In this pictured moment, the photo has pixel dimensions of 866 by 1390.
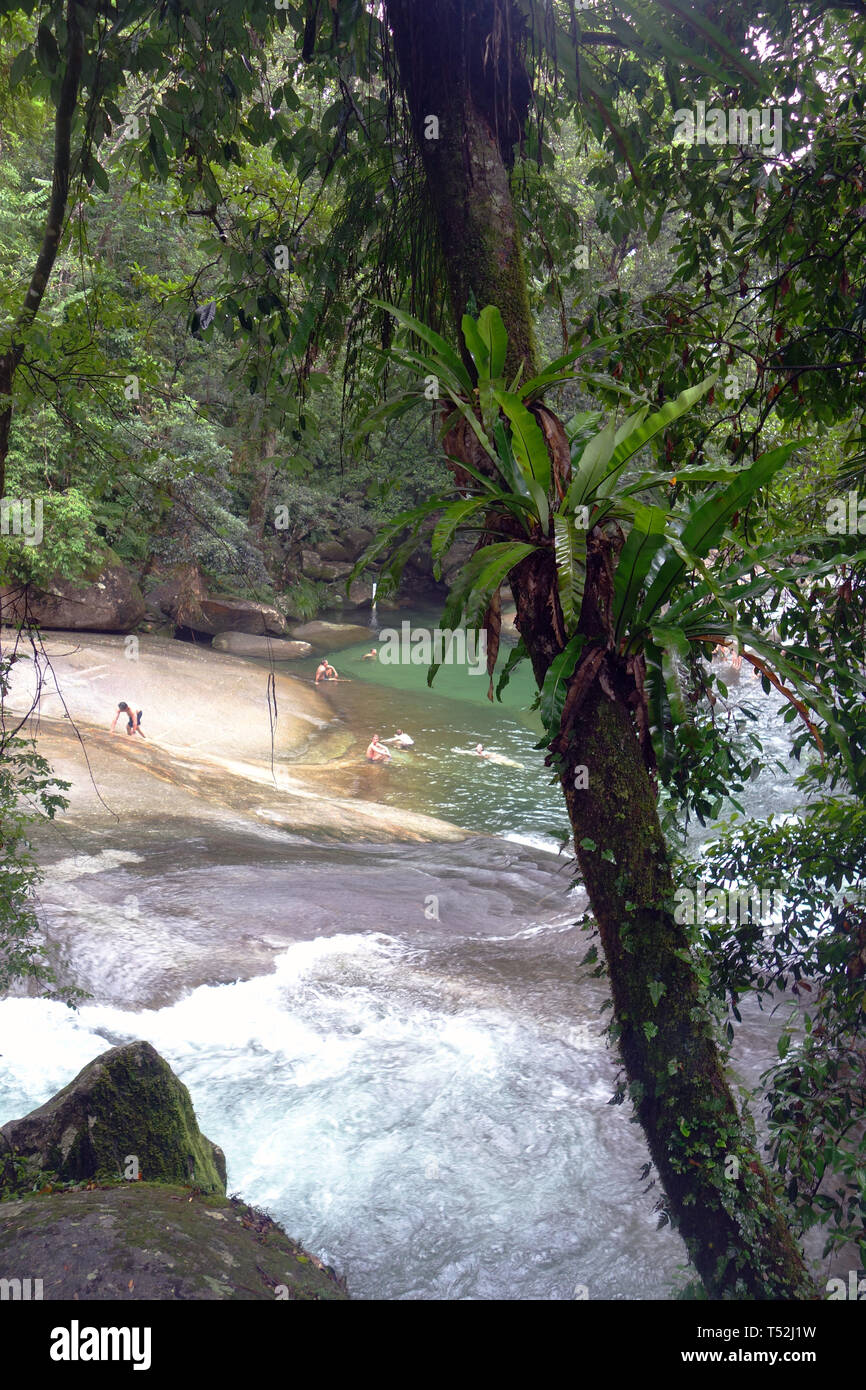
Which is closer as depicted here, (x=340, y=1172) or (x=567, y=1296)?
(x=567, y=1296)

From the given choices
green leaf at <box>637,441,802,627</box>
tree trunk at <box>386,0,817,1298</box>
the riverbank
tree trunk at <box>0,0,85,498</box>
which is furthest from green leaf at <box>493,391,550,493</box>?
the riverbank

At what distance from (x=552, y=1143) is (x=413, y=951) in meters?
2.31

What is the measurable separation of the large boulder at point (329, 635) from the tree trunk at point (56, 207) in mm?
19131

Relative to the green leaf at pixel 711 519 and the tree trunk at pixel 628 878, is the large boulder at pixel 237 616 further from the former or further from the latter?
the green leaf at pixel 711 519

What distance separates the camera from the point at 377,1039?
6586 mm

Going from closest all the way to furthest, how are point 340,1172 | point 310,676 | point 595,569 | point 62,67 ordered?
point 595,569 → point 62,67 → point 340,1172 → point 310,676

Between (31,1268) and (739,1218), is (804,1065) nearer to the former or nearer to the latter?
(739,1218)

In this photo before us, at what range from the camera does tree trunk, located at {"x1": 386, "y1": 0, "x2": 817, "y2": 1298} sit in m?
2.56

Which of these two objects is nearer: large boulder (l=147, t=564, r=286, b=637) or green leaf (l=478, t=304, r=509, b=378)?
green leaf (l=478, t=304, r=509, b=378)

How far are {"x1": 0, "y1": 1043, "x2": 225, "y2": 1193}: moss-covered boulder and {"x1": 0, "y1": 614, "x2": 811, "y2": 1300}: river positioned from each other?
929 millimetres

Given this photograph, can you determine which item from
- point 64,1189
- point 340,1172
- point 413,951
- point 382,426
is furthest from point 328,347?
point 413,951

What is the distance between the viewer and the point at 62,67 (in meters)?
3.58

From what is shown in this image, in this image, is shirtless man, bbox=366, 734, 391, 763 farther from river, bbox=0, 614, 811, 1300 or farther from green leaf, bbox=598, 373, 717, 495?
green leaf, bbox=598, 373, 717, 495

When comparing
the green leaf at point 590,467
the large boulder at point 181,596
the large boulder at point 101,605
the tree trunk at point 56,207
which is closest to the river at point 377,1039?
the green leaf at point 590,467
